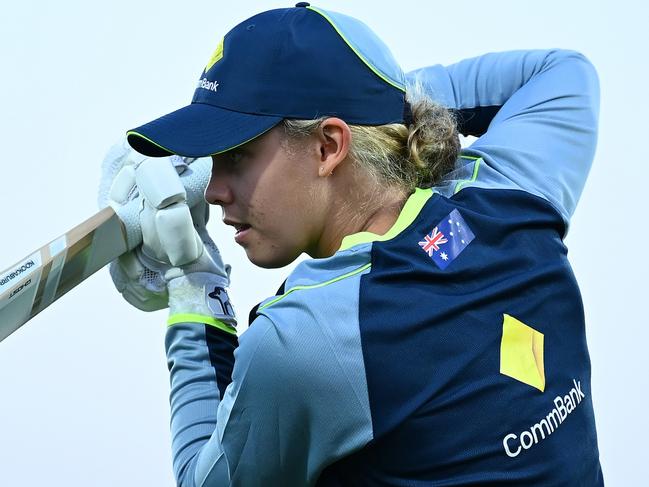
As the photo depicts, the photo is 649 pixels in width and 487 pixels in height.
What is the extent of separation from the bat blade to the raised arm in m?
0.36

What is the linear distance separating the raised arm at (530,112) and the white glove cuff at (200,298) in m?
0.30

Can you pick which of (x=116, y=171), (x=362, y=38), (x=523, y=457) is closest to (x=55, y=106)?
(x=116, y=171)

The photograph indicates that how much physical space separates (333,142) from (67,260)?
35 cm

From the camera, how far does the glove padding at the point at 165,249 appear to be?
103 centimetres

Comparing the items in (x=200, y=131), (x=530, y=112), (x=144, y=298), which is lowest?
(x=144, y=298)

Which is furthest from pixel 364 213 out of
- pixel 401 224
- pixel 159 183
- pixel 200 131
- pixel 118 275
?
pixel 118 275

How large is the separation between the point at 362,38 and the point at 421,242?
0.63ft

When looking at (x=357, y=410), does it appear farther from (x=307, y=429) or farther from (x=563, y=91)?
(x=563, y=91)

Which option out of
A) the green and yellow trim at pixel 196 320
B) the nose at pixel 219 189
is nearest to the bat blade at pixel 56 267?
the green and yellow trim at pixel 196 320

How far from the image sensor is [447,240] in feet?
2.70

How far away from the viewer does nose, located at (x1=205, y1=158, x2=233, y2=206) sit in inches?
33.9

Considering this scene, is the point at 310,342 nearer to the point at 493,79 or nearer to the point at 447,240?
the point at 447,240

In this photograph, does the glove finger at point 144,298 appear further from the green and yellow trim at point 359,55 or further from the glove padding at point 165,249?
the green and yellow trim at point 359,55

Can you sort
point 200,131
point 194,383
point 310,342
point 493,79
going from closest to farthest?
point 310,342
point 200,131
point 194,383
point 493,79
